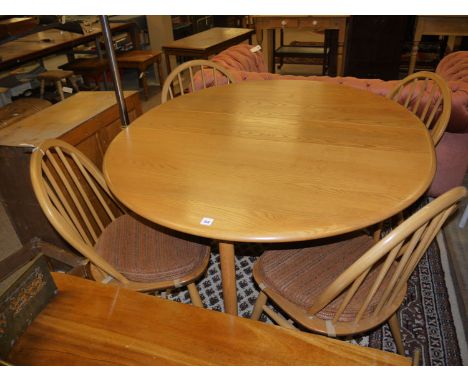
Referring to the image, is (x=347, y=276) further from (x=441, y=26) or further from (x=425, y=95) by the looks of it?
(x=441, y=26)

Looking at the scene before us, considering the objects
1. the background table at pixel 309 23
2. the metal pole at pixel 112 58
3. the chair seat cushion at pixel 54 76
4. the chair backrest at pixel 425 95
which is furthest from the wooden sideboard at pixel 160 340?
the background table at pixel 309 23

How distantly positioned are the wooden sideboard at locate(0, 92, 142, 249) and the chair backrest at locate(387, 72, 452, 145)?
58.2 inches

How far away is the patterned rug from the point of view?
140 cm

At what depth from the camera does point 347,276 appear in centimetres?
90

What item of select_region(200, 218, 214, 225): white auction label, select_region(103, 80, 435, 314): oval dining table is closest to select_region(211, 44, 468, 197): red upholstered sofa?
select_region(103, 80, 435, 314): oval dining table

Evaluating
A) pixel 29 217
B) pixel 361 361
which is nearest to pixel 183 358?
pixel 361 361

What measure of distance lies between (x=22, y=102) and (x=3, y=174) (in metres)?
1.65

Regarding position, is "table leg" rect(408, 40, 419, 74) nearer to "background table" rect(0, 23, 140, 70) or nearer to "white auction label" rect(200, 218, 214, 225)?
"background table" rect(0, 23, 140, 70)

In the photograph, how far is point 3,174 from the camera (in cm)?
157

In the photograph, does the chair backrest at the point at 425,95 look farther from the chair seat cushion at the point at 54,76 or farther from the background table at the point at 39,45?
the chair seat cushion at the point at 54,76

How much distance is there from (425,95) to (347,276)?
1368mm

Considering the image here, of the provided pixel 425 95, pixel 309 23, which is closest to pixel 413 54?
pixel 309 23

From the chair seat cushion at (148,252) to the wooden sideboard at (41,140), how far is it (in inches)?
18.6

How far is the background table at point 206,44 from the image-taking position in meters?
3.74
